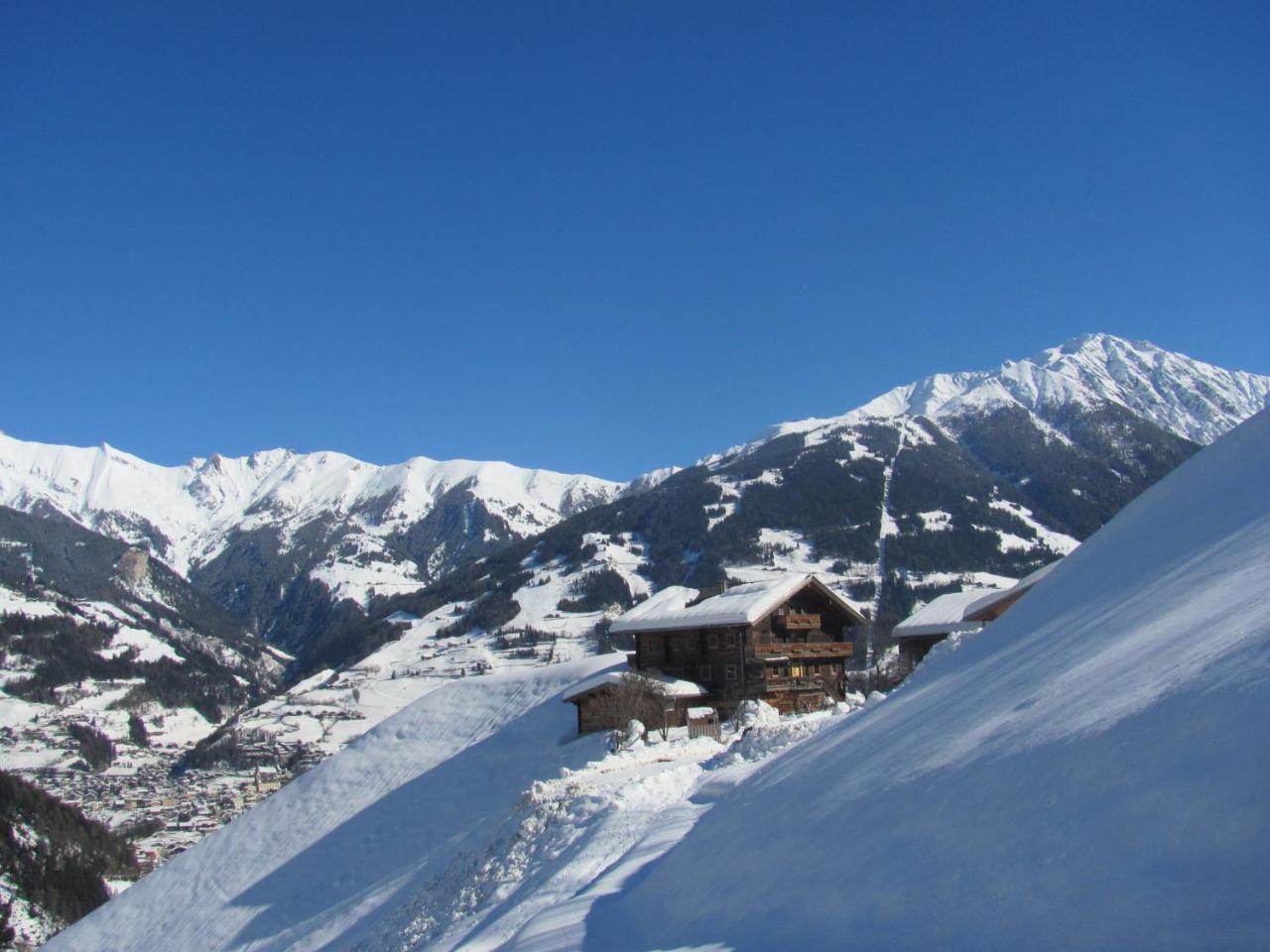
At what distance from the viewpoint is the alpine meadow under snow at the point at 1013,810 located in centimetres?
514

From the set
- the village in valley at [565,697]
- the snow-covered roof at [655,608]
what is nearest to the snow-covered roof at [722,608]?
the snow-covered roof at [655,608]

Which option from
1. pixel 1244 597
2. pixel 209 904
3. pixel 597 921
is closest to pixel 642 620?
pixel 209 904

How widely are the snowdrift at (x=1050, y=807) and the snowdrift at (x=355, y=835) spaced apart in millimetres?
18191

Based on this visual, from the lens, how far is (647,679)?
137 ft

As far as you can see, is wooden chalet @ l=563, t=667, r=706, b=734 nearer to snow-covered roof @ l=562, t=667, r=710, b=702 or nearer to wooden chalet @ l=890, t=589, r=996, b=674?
snow-covered roof @ l=562, t=667, r=710, b=702

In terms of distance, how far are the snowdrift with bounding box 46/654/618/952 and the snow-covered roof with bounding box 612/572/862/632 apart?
17.6 feet

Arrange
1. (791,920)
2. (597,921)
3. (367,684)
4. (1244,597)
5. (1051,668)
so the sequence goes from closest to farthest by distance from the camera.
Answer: (791,920) < (1244,597) < (1051,668) < (597,921) < (367,684)

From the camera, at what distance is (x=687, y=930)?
820cm

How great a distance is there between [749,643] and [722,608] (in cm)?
229

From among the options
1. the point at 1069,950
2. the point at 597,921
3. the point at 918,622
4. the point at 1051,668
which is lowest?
the point at 918,622

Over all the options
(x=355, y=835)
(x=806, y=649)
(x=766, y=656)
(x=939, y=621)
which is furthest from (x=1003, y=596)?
(x=355, y=835)

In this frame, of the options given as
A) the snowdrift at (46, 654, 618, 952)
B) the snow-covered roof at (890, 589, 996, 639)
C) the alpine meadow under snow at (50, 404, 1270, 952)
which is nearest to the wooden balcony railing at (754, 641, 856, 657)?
the snow-covered roof at (890, 589, 996, 639)

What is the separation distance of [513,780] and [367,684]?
154 meters

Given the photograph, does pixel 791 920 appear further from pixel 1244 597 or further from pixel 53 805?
pixel 53 805
